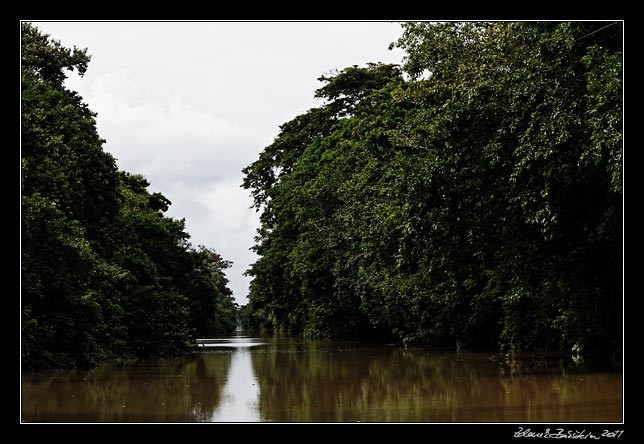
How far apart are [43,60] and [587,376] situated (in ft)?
74.5

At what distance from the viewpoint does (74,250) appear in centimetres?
2194

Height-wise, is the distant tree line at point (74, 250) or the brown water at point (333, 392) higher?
the distant tree line at point (74, 250)

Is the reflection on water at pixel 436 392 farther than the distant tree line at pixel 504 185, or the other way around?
the distant tree line at pixel 504 185

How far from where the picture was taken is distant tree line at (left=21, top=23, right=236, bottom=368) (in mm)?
21516

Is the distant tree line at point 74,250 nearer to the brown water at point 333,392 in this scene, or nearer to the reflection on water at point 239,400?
the brown water at point 333,392

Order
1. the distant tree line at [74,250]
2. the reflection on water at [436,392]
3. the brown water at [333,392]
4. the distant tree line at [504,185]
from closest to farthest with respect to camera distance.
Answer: the reflection on water at [436,392] < the brown water at [333,392] < the distant tree line at [504,185] < the distant tree line at [74,250]

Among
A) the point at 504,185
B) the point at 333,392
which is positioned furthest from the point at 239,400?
the point at 504,185

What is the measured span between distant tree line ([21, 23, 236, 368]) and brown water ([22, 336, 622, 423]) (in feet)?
4.17

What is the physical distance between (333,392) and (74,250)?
8.67 metres

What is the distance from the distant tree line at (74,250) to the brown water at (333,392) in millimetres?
1272

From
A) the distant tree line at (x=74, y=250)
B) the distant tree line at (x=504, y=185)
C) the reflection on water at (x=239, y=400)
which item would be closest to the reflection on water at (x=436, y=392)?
the reflection on water at (x=239, y=400)

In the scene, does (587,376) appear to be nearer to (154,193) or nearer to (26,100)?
(26,100)

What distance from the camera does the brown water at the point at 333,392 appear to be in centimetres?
1219
